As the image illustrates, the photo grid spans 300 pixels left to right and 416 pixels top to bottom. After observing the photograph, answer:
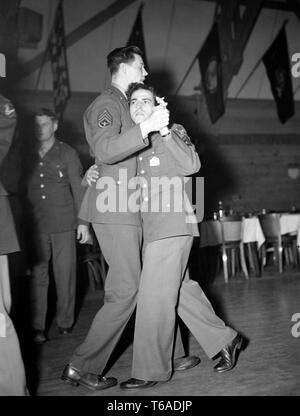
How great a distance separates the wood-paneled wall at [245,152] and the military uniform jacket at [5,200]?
288 inches

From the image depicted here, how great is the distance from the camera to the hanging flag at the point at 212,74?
26.7 feet

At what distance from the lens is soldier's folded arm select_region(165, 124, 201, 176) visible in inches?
77.3

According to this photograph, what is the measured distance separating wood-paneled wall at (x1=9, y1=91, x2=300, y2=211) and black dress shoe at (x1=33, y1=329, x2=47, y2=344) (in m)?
6.31

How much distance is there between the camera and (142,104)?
2.01m

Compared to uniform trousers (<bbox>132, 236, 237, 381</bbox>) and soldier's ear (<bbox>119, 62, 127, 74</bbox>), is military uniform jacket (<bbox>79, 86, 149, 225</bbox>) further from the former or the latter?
uniform trousers (<bbox>132, 236, 237, 381</bbox>)

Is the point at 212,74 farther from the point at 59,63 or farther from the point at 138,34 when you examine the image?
the point at 59,63

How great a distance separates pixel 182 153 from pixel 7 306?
1007 mm

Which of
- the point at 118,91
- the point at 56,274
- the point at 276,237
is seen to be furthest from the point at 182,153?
the point at 276,237

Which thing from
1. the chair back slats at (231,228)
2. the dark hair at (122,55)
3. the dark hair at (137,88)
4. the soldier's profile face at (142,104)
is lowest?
the chair back slats at (231,228)

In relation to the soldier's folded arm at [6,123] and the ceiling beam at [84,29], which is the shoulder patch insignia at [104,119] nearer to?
the soldier's folded arm at [6,123]

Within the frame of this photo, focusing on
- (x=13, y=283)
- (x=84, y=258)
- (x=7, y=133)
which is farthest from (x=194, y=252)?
(x=7, y=133)

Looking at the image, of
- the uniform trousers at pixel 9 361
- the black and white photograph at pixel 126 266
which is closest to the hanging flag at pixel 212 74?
the black and white photograph at pixel 126 266

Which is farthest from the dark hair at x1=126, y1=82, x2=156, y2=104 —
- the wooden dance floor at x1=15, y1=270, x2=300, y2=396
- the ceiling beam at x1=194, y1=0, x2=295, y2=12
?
the ceiling beam at x1=194, y1=0, x2=295, y2=12

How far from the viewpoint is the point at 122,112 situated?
2070 mm
